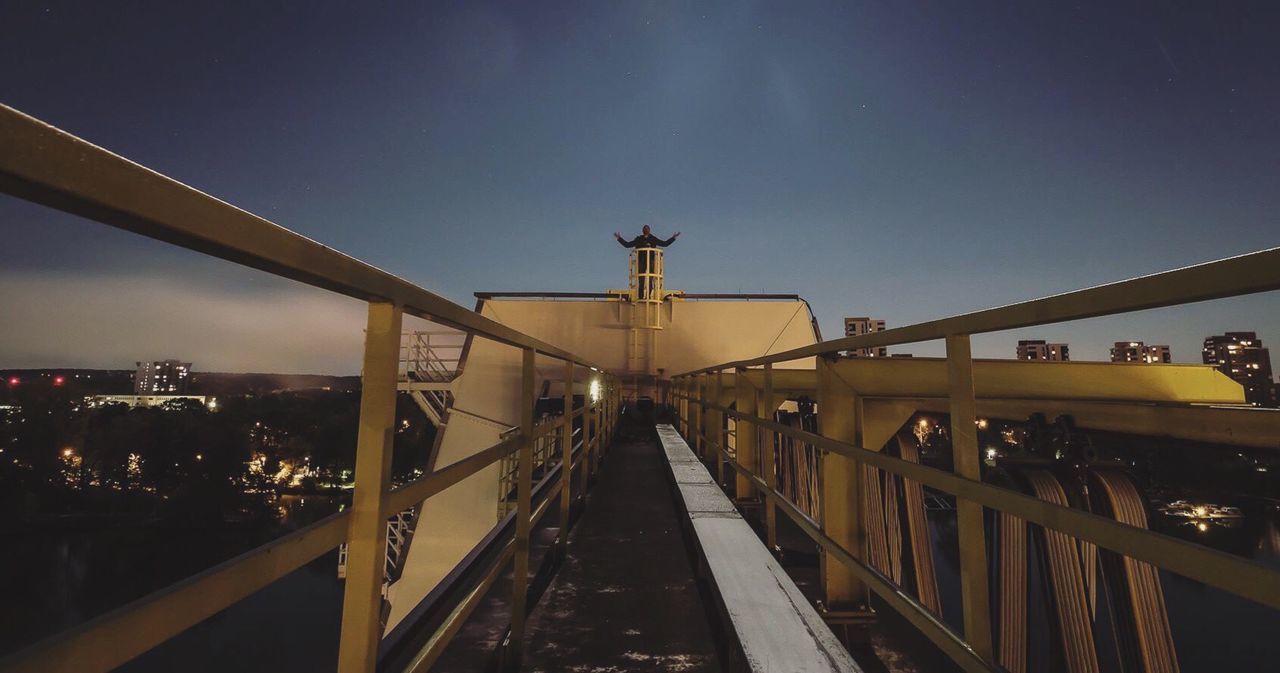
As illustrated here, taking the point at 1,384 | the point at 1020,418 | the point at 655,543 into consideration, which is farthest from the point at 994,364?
the point at 1,384

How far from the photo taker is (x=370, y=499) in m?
0.95

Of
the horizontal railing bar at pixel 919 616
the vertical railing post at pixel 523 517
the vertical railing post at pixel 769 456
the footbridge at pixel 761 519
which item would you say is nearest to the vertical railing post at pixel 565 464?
the footbridge at pixel 761 519

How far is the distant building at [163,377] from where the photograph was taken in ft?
9.15

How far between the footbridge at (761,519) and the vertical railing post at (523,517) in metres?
0.01

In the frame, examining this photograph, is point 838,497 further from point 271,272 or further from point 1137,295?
point 271,272

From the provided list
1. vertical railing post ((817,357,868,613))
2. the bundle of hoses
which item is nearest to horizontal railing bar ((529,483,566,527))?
vertical railing post ((817,357,868,613))

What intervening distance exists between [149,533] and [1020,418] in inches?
3060

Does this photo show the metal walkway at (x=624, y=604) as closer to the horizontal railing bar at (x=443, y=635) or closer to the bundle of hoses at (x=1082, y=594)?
the horizontal railing bar at (x=443, y=635)

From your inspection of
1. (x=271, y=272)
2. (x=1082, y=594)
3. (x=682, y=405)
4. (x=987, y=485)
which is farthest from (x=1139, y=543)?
(x=682, y=405)

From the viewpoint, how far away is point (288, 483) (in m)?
59.1

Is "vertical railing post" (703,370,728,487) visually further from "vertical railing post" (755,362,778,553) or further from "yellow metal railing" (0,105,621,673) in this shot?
"yellow metal railing" (0,105,621,673)

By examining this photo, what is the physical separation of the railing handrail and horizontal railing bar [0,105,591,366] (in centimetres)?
130

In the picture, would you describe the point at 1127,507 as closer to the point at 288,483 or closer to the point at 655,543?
the point at 655,543

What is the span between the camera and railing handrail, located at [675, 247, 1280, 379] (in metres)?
0.68
